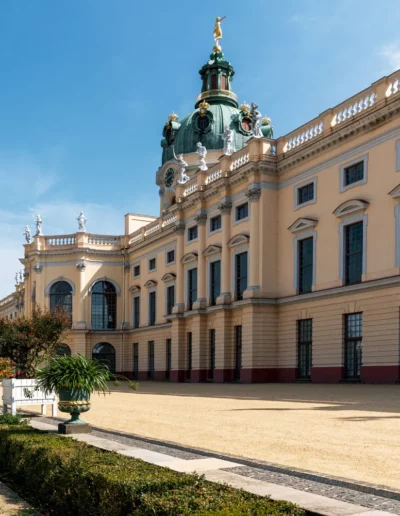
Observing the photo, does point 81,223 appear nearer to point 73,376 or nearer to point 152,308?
point 152,308

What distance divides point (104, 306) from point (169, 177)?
552 inches

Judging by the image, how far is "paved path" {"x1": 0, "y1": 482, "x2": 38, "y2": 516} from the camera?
8328 mm

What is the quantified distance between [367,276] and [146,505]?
26940mm

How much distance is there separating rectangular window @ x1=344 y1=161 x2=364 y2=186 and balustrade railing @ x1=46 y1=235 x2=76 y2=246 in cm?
3744

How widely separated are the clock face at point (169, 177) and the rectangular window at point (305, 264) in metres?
29.3

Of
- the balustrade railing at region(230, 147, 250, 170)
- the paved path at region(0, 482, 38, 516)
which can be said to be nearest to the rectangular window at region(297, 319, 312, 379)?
the balustrade railing at region(230, 147, 250, 170)

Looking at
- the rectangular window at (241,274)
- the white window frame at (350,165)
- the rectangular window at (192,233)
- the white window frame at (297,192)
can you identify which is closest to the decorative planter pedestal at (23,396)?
the white window frame at (350,165)

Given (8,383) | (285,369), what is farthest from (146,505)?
(285,369)

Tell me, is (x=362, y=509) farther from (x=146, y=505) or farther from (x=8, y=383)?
(x=8, y=383)

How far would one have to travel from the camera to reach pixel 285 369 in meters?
38.1

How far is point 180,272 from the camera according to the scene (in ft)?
165

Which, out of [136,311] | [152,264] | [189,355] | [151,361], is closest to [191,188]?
[152,264]

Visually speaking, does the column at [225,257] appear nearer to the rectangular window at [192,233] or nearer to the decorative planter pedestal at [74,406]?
the rectangular window at [192,233]

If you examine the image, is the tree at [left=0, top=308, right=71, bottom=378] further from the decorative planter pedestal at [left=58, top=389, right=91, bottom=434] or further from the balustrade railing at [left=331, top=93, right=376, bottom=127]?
the balustrade railing at [left=331, top=93, right=376, bottom=127]
